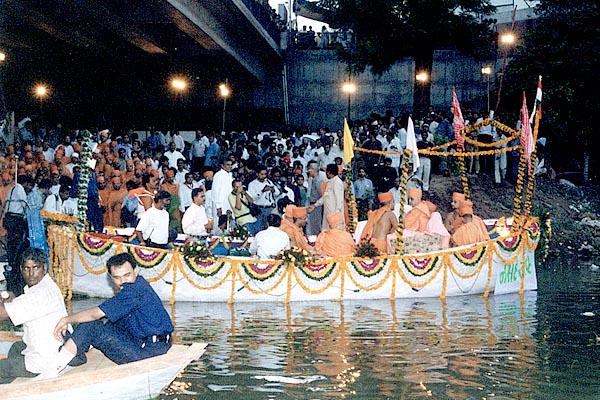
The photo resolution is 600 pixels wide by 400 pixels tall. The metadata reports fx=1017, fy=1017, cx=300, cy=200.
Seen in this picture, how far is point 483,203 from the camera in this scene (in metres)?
28.8

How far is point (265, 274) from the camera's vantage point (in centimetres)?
1639

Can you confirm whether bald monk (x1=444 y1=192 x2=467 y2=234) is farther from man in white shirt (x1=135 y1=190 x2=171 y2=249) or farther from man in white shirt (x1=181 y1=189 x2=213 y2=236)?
man in white shirt (x1=135 y1=190 x2=171 y2=249)

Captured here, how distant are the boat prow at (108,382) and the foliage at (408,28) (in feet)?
89.8

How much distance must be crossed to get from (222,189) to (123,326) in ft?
34.2

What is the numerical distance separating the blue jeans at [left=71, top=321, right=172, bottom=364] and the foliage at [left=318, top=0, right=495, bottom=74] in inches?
1072

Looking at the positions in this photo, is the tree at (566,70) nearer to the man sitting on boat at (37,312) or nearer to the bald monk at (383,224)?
the bald monk at (383,224)

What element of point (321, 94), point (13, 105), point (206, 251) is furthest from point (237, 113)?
point (206, 251)

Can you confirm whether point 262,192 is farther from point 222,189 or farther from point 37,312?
point 37,312

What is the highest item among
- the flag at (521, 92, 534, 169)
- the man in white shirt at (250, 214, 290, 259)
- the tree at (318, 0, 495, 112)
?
the tree at (318, 0, 495, 112)

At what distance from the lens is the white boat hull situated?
643 inches

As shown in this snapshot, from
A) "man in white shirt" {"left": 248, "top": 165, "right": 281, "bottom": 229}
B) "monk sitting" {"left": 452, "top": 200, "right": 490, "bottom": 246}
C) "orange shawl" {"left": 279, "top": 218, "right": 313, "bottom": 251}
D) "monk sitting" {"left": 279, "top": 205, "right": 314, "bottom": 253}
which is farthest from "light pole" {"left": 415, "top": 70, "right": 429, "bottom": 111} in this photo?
"orange shawl" {"left": 279, "top": 218, "right": 313, "bottom": 251}

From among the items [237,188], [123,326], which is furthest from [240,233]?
[123,326]

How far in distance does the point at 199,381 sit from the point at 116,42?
2300 centimetres

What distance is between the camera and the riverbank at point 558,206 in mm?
26000
